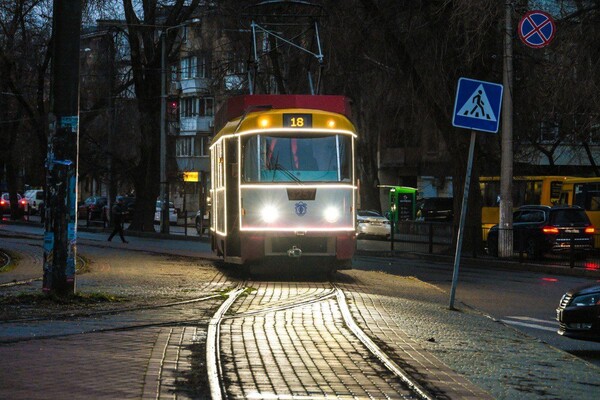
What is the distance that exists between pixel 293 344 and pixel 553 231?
23.9 meters

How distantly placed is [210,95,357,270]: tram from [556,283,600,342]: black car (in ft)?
26.5

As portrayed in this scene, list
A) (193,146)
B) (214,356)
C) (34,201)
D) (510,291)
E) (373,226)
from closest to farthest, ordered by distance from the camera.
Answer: (214,356), (510,291), (373,226), (34,201), (193,146)

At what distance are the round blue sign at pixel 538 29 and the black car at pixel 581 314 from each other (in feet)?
41.5

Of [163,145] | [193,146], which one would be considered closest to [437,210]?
[163,145]

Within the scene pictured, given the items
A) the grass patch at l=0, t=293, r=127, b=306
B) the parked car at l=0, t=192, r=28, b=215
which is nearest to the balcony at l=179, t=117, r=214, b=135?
the parked car at l=0, t=192, r=28, b=215

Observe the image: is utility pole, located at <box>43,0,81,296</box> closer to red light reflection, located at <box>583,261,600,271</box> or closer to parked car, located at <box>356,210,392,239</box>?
red light reflection, located at <box>583,261,600,271</box>

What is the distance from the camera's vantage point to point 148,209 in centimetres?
5106

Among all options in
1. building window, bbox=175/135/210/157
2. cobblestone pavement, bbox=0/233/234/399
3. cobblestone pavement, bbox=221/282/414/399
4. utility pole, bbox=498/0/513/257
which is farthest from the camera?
building window, bbox=175/135/210/157

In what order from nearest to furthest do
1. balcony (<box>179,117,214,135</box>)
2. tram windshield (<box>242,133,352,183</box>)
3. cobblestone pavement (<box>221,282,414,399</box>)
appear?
cobblestone pavement (<box>221,282,414,399</box>), tram windshield (<box>242,133,352,183</box>), balcony (<box>179,117,214,135</box>)

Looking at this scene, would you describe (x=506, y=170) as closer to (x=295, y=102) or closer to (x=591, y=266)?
(x=591, y=266)

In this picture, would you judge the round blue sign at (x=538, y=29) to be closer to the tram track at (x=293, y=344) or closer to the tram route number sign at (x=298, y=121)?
the tram route number sign at (x=298, y=121)

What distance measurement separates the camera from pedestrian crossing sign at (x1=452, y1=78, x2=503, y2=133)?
1527 centimetres

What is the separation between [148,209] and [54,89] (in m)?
37.2

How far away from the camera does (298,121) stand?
66.3ft
